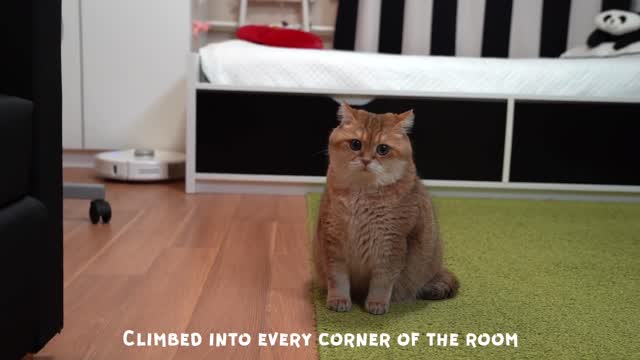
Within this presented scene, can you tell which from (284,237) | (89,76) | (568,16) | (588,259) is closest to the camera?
(588,259)

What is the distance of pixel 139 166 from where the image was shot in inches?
107

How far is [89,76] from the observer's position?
9.61ft

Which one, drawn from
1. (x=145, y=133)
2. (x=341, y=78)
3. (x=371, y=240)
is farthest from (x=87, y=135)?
(x=371, y=240)

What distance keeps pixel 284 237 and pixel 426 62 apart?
39.6 inches

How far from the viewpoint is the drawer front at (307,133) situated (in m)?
2.52

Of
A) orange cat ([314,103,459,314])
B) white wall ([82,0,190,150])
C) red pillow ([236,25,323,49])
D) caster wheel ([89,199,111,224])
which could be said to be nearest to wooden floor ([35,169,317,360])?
caster wheel ([89,199,111,224])

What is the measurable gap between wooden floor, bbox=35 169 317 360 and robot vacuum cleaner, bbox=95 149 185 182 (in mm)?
306

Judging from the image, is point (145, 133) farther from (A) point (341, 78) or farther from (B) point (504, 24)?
(B) point (504, 24)

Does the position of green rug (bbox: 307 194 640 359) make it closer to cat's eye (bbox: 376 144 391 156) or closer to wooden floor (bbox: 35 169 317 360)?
wooden floor (bbox: 35 169 317 360)

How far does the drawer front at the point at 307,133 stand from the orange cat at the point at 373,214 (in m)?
1.20

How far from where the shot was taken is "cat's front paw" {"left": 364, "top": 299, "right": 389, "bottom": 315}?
4.26 ft

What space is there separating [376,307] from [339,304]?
7 centimetres

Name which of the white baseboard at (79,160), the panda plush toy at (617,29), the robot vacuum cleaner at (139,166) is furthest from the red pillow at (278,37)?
the panda plush toy at (617,29)

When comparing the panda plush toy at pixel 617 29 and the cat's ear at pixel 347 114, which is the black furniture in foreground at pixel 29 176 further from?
the panda plush toy at pixel 617 29
